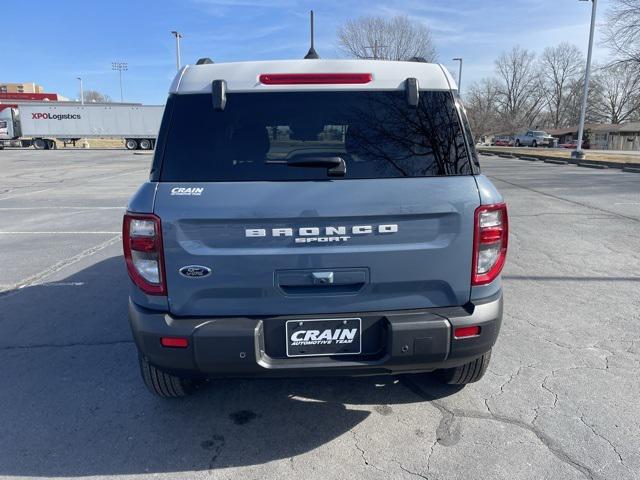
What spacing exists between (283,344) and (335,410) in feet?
2.88

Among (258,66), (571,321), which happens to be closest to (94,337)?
(258,66)

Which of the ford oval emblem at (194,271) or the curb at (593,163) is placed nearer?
the ford oval emblem at (194,271)

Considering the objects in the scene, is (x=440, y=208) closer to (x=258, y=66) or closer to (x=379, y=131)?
(x=379, y=131)

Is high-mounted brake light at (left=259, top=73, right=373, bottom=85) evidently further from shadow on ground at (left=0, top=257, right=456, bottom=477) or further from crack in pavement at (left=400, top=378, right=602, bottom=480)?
crack in pavement at (left=400, top=378, right=602, bottom=480)

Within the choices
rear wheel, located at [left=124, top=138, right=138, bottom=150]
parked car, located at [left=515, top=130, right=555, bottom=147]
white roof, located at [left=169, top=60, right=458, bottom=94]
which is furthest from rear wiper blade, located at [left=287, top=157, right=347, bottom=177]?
parked car, located at [left=515, top=130, right=555, bottom=147]

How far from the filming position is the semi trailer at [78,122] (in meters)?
43.7

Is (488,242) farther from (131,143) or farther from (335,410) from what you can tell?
(131,143)

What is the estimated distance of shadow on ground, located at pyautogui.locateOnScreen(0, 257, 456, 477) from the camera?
2559 mm

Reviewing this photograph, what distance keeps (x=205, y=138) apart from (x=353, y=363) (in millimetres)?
1452

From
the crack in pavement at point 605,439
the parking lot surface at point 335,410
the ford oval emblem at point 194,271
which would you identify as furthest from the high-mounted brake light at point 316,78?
the crack in pavement at point 605,439

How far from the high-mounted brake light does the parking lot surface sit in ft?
6.76

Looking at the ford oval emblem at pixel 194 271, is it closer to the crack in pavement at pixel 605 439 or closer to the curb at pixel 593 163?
the crack in pavement at pixel 605 439

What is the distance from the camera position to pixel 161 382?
9.41 feet

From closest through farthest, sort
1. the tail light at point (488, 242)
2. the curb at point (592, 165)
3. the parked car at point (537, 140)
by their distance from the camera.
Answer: the tail light at point (488, 242)
the curb at point (592, 165)
the parked car at point (537, 140)
